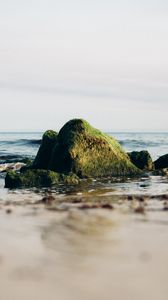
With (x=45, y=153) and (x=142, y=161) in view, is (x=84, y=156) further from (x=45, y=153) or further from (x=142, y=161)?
(x=142, y=161)

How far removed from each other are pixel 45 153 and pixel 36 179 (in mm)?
3556

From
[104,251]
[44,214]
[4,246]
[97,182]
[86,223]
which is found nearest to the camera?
[104,251]

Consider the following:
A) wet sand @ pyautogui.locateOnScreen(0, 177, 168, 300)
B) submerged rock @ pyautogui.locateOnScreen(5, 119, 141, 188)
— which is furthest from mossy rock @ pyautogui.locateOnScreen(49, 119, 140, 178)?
wet sand @ pyautogui.locateOnScreen(0, 177, 168, 300)

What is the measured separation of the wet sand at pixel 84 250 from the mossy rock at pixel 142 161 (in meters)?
8.57

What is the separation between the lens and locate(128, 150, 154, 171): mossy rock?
18625mm

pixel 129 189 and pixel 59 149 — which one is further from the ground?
pixel 59 149

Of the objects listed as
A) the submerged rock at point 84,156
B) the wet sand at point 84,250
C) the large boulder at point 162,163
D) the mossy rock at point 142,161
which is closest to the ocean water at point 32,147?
the large boulder at point 162,163

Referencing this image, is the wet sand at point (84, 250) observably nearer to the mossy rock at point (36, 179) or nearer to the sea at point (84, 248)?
the sea at point (84, 248)

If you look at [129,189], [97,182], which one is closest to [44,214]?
[129,189]

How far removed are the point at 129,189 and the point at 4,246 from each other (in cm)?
714

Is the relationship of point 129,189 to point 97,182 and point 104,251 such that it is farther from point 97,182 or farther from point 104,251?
point 104,251

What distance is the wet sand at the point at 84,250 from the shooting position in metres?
4.29

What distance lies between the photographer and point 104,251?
220 inches

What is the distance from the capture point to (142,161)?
61.7ft
